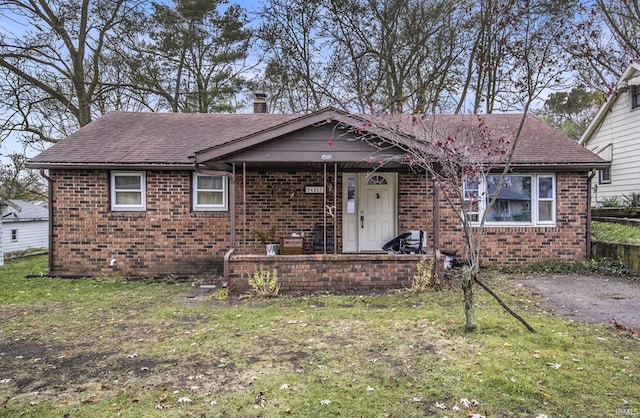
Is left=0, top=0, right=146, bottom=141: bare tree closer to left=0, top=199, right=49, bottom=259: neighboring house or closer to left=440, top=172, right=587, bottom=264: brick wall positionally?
left=0, top=199, right=49, bottom=259: neighboring house

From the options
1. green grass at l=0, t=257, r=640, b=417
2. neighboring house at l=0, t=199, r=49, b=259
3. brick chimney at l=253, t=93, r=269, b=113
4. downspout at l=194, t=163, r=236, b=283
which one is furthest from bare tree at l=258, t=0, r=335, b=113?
green grass at l=0, t=257, r=640, b=417

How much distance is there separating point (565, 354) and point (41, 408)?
493 centimetres

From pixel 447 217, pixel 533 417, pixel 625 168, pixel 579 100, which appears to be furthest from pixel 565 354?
pixel 579 100

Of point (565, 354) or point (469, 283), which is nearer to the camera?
point (565, 354)

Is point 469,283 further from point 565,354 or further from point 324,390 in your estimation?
point 324,390

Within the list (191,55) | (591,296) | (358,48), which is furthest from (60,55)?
(591,296)

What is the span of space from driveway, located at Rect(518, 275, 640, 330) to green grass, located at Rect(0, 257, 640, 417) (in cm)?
43

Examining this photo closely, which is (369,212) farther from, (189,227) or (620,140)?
(620,140)

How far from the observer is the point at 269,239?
9.94 meters

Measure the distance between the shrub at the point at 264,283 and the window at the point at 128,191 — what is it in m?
4.02

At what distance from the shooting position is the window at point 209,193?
32.2 ft

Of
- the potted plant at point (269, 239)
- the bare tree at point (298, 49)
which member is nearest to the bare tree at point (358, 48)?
the bare tree at point (298, 49)

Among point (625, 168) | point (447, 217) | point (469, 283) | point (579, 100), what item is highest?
point (579, 100)

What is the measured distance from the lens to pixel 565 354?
4.25m
